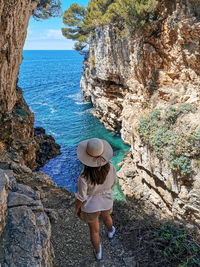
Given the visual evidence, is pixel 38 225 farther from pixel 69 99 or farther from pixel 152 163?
pixel 69 99

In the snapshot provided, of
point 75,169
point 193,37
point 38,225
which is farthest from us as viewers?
point 75,169

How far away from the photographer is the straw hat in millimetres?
2963

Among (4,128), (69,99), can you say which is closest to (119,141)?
(4,128)

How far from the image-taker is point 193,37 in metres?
10.8

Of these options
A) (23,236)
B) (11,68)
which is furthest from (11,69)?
(23,236)

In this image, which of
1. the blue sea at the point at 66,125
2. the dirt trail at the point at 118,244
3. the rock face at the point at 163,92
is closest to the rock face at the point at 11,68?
the dirt trail at the point at 118,244

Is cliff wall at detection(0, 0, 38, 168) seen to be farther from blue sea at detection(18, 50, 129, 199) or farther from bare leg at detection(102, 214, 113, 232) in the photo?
bare leg at detection(102, 214, 113, 232)

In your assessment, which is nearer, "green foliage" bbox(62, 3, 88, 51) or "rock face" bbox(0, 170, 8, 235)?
"rock face" bbox(0, 170, 8, 235)

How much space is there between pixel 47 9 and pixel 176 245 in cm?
1776

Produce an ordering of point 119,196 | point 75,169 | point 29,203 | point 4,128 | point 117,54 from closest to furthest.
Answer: point 29,203 < point 4,128 < point 119,196 < point 75,169 < point 117,54

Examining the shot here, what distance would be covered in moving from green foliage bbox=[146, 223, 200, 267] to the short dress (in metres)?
1.36

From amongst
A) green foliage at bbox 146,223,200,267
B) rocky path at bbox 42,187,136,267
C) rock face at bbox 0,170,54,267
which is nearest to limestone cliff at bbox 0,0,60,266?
rock face at bbox 0,170,54,267

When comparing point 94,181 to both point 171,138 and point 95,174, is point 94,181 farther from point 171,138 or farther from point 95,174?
point 171,138

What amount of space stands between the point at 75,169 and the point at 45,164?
2.32m
